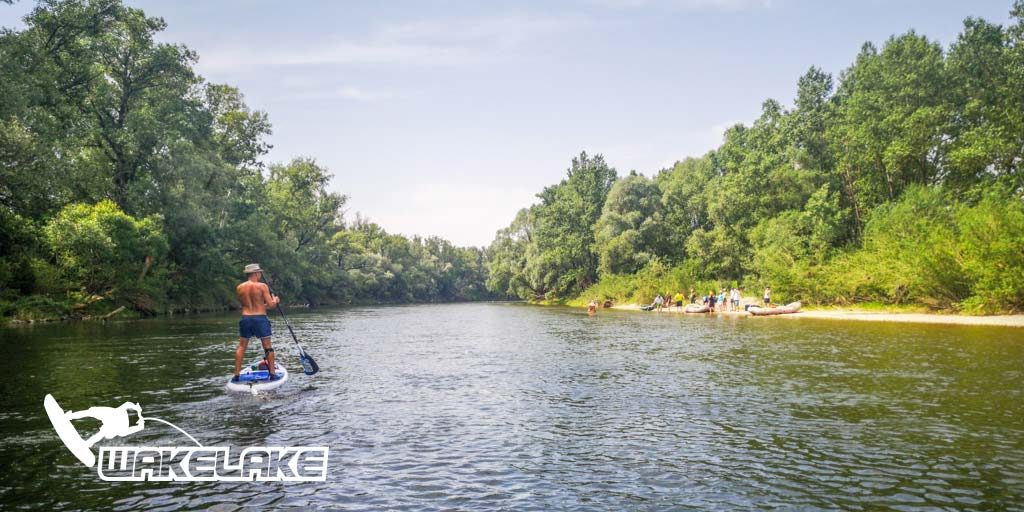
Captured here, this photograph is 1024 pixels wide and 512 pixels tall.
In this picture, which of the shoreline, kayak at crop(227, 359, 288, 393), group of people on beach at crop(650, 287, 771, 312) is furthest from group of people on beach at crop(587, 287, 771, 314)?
kayak at crop(227, 359, 288, 393)

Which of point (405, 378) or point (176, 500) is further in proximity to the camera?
point (405, 378)

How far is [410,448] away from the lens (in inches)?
428

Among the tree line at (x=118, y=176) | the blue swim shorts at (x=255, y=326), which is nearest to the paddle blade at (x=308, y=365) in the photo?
the blue swim shorts at (x=255, y=326)

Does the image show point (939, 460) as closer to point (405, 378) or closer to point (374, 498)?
point (374, 498)

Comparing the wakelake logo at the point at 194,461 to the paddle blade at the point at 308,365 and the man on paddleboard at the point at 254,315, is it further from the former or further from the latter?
the paddle blade at the point at 308,365

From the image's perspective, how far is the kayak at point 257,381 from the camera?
1574 centimetres

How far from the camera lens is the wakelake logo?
9320 millimetres

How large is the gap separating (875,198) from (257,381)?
65329 mm

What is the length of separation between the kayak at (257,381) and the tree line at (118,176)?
114 ft

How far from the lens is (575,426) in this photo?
12664 millimetres

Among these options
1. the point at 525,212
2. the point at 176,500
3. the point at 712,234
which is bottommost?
the point at 176,500

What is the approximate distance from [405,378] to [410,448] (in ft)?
27.1

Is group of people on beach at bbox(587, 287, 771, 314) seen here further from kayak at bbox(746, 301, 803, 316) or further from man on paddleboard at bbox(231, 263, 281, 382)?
man on paddleboard at bbox(231, 263, 281, 382)

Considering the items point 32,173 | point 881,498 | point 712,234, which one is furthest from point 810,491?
point 712,234
